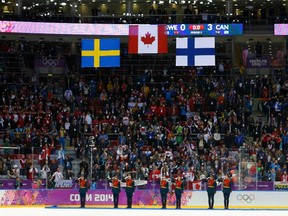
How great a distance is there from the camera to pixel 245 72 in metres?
48.2

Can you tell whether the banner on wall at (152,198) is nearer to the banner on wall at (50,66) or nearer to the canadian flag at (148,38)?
the canadian flag at (148,38)

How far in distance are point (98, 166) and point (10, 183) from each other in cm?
332

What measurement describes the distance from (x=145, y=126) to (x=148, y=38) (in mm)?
4092

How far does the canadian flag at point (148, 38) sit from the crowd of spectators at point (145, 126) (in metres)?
3.50

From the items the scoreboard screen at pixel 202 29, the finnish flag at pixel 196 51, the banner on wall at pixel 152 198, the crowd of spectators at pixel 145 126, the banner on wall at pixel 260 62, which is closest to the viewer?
the banner on wall at pixel 152 198

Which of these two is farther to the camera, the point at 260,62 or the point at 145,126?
the point at 260,62

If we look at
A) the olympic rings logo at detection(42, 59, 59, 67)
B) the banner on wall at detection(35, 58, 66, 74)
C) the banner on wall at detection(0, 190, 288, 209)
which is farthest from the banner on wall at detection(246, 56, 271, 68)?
the banner on wall at detection(0, 190, 288, 209)

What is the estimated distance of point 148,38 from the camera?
1516 inches

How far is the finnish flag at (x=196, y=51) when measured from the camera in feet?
126

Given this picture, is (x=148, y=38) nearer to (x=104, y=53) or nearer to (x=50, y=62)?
(x=104, y=53)

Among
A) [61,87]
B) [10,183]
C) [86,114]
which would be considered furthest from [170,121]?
[10,183]

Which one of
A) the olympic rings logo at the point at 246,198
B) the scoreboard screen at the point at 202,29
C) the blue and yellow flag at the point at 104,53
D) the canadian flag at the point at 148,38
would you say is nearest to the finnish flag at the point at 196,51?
the canadian flag at the point at 148,38
